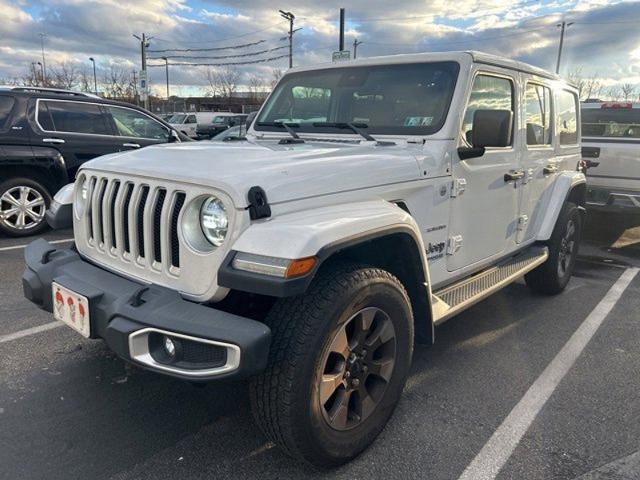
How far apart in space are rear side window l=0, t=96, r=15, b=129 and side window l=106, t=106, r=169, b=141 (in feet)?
4.26

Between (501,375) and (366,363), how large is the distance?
1355 mm

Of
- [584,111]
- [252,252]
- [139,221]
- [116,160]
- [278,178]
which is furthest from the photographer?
[584,111]

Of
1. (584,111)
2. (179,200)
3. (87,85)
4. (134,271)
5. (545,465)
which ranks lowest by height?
(545,465)

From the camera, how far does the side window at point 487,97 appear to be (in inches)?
134

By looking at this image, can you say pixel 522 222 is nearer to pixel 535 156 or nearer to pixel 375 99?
pixel 535 156

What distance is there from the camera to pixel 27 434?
269 cm

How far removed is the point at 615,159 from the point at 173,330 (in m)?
6.86

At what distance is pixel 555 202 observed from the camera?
4.73m

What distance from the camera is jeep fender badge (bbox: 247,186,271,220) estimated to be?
2.17 m

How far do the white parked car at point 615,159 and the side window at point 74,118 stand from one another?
6.44m

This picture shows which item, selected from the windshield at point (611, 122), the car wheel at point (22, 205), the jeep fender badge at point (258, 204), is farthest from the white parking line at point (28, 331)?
the windshield at point (611, 122)

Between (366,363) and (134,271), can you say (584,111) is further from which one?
(134,271)

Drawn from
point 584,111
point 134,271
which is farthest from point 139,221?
point 584,111

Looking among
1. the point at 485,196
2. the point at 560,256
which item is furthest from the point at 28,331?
the point at 560,256
